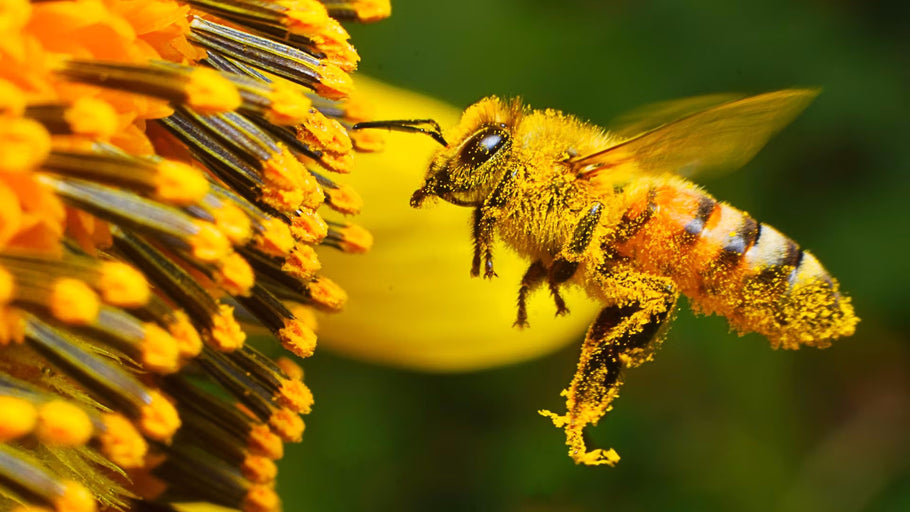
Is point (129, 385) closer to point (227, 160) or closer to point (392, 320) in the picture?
point (227, 160)

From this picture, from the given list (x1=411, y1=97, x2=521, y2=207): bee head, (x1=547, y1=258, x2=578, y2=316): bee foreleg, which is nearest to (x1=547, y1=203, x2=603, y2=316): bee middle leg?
(x1=547, y1=258, x2=578, y2=316): bee foreleg

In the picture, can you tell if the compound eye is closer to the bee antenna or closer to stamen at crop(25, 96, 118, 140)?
the bee antenna

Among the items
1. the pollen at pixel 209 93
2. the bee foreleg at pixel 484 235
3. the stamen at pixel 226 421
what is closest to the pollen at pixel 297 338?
the stamen at pixel 226 421

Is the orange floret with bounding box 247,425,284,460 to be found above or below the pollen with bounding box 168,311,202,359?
below

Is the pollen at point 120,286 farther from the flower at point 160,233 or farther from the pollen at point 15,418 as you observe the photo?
the pollen at point 15,418

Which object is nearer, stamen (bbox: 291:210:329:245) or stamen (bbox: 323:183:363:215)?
stamen (bbox: 291:210:329:245)

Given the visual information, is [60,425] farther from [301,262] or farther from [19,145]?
[301,262]
